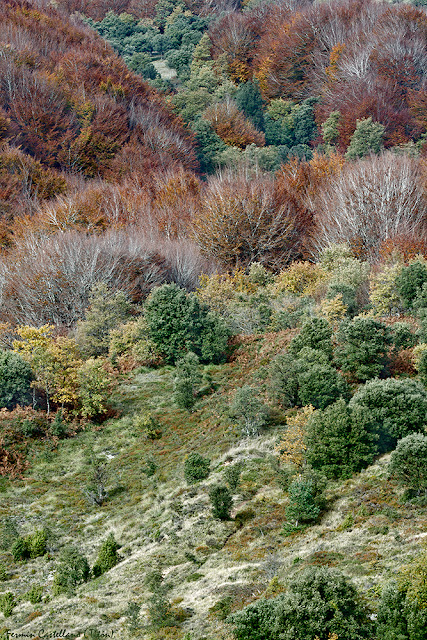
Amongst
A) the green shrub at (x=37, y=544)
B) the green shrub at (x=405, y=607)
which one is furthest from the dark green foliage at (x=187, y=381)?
the green shrub at (x=405, y=607)

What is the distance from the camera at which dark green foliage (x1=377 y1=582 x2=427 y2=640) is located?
15.1 m

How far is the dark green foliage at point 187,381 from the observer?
3638 centimetres

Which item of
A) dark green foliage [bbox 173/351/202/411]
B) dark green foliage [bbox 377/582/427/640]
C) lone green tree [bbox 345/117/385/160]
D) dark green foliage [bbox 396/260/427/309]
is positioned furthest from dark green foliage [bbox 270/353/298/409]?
lone green tree [bbox 345/117/385/160]

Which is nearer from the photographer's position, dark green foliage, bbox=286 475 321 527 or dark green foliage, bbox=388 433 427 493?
dark green foliage, bbox=388 433 427 493

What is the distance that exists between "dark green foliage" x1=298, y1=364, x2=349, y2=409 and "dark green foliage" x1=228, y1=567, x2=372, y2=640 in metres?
13.0

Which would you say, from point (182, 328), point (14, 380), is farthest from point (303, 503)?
point (182, 328)

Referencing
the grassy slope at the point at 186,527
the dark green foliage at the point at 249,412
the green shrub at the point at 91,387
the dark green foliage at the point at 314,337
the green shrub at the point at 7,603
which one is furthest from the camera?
the green shrub at the point at 91,387

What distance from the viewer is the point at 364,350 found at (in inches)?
1225

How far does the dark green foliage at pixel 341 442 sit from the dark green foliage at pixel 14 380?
16228 mm

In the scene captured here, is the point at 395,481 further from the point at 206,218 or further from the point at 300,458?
the point at 206,218

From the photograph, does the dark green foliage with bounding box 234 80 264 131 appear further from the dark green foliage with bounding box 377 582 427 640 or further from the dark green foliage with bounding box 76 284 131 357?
the dark green foliage with bounding box 377 582 427 640

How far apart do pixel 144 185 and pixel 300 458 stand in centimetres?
5657

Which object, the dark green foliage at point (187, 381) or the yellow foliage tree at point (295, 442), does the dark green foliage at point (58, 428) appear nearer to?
the dark green foliage at point (187, 381)

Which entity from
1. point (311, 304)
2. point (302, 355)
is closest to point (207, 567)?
point (302, 355)
